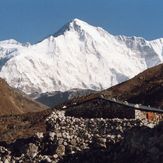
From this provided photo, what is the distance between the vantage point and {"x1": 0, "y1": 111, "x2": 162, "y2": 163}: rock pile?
4972 cm

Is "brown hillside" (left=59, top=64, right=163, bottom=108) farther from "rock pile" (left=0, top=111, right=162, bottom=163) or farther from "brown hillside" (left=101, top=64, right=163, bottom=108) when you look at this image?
"rock pile" (left=0, top=111, right=162, bottom=163)

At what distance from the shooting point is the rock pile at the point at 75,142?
49719 millimetres

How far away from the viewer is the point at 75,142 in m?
52.6

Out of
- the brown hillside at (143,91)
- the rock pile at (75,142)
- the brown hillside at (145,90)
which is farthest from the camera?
the brown hillside at (143,91)

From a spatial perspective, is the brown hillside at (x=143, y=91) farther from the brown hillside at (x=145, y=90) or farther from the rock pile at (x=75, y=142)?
the rock pile at (x=75, y=142)

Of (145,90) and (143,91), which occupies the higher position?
(145,90)

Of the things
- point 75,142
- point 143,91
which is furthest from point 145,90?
point 75,142

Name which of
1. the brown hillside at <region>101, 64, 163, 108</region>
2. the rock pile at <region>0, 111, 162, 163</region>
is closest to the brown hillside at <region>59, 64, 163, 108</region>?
the brown hillside at <region>101, 64, 163, 108</region>

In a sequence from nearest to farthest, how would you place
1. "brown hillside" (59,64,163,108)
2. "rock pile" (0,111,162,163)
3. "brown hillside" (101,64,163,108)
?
"rock pile" (0,111,162,163) → "brown hillside" (101,64,163,108) → "brown hillside" (59,64,163,108)

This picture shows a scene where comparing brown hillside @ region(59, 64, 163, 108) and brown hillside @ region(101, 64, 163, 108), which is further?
brown hillside @ region(59, 64, 163, 108)

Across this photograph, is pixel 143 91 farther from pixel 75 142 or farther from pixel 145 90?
pixel 75 142

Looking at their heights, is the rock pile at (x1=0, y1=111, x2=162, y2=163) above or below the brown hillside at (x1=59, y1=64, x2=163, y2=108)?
below

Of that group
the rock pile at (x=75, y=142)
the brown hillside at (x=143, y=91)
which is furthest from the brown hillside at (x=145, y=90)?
the rock pile at (x=75, y=142)

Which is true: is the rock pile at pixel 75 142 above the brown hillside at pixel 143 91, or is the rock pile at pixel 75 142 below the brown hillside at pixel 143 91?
below
